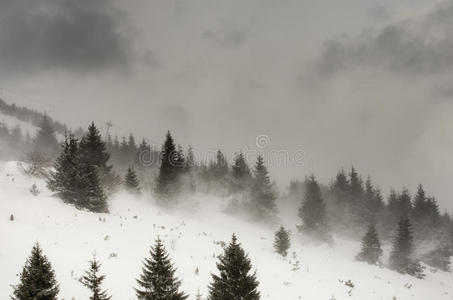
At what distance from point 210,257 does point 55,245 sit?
10.4 m

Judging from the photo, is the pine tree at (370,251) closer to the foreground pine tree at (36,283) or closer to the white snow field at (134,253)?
the white snow field at (134,253)

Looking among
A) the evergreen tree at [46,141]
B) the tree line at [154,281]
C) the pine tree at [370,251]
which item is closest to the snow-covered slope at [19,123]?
the evergreen tree at [46,141]

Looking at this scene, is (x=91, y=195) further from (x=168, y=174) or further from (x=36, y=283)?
(x=36, y=283)

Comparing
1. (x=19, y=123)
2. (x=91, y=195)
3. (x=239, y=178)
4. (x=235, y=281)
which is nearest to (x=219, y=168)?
(x=239, y=178)

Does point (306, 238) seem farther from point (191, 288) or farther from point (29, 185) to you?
point (29, 185)

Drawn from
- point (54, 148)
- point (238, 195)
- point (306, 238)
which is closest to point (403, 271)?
point (306, 238)

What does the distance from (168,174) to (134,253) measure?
890 inches

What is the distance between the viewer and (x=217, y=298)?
15.2 m

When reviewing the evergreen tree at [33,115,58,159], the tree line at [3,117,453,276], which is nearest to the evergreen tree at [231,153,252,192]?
the tree line at [3,117,453,276]

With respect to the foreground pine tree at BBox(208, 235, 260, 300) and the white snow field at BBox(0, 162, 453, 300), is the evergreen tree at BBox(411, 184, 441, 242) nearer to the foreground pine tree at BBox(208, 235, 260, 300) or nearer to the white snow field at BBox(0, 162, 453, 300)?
the white snow field at BBox(0, 162, 453, 300)

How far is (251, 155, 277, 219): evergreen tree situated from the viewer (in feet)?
167

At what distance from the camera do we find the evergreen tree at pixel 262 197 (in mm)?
50844

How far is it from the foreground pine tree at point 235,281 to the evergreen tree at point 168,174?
91.5 feet

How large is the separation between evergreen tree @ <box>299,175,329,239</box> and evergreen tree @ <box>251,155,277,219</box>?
4.52m
